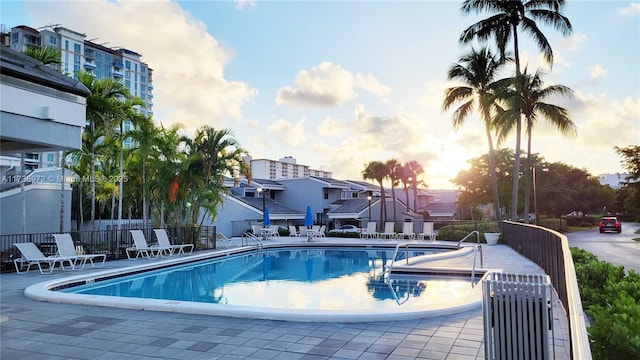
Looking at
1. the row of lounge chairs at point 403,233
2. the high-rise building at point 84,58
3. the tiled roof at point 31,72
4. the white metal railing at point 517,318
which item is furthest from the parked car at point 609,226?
the high-rise building at point 84,58

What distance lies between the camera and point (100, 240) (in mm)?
15047

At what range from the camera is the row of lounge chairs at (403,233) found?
23.5m

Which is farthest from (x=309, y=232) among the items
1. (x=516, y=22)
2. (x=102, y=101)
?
(x=516, y=22)


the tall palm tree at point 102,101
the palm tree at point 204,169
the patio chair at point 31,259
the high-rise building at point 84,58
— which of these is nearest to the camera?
the patio chair at point 31,259

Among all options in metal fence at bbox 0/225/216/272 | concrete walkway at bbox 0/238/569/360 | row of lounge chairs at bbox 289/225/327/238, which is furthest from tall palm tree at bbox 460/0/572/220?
concrete walkway at bbox 0/238/569/360

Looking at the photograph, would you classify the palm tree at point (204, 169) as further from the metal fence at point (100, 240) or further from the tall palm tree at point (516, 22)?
the tall palm tree at point (516, 22)

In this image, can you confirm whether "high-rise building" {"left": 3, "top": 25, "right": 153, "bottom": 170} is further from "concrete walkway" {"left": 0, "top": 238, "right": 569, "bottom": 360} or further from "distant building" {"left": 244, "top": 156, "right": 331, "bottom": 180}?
"concrete walkway" {"left": 0, "top": 238, "right": 569, "bottom": 360}

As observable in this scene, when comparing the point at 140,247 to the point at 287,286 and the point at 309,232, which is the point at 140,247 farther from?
the point at 309,232

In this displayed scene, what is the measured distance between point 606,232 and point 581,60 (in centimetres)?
2530

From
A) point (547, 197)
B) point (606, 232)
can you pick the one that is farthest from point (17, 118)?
point (547, 197)

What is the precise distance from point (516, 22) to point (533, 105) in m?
4.24

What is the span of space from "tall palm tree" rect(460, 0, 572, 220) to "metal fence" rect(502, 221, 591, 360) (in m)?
6.57

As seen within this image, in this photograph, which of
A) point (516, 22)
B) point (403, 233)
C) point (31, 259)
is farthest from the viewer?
point (403, 233)

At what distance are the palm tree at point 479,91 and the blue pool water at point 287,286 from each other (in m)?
10.3
